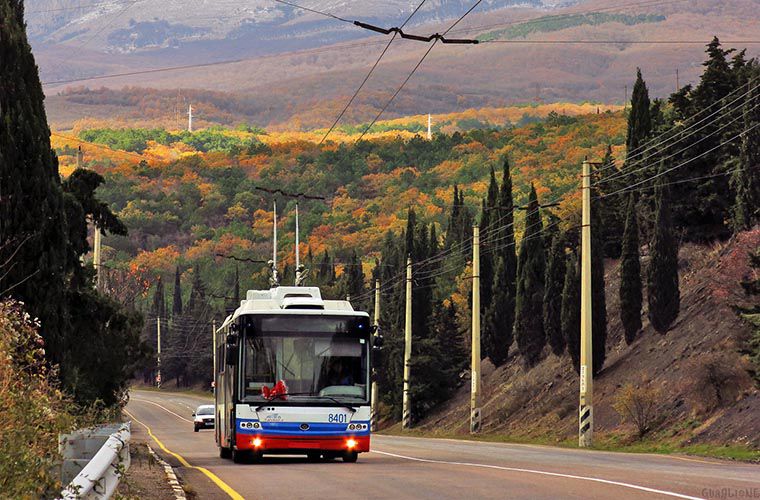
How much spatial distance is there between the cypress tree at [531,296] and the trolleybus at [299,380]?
132 ft

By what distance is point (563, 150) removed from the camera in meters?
169

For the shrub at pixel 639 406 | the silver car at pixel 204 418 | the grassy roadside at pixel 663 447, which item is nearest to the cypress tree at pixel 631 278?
the grassy roadside at pixel 663 447

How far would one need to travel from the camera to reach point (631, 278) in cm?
5550

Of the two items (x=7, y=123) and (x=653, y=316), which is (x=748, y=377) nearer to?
(x=653, y=316)

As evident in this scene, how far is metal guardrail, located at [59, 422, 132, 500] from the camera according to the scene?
10.3 meters

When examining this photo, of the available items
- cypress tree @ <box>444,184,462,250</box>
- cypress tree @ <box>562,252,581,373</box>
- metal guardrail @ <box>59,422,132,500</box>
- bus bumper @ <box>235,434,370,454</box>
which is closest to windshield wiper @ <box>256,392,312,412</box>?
bus bumper @ <box>235,434,370,454</box>

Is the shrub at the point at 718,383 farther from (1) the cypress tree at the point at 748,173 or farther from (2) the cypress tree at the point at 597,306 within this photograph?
(2) the cypress tree at the point at 597,306

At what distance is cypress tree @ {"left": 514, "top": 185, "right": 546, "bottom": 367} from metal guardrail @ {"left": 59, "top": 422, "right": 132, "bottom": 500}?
53.1m

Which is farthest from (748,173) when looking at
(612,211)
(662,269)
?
(612,211)

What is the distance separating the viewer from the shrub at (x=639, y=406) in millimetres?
45812

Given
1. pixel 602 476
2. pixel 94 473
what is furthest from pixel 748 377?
pixel 94 473

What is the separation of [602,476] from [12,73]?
642 inches

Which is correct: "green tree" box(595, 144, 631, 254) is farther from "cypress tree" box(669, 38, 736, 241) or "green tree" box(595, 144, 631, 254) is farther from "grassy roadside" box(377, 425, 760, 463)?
"grassy roadside" box(377, 425, 760, 463)

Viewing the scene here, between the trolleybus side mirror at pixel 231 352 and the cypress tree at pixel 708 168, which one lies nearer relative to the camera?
the trolleybus side mirror at pixel 231 352
